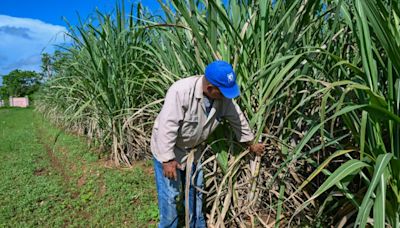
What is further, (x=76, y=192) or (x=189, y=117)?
(x=76, y=192)

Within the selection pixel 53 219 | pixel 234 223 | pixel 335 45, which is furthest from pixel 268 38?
pixel 53 219

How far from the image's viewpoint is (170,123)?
6.47ft

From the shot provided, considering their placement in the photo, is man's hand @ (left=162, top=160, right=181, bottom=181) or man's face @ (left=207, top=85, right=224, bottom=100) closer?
man's face @ (left=207, top=85, right=224, bottom=100)

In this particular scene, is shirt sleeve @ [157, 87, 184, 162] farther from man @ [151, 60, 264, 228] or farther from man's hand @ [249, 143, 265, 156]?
man's hand @ [249, 143, 265, 156]

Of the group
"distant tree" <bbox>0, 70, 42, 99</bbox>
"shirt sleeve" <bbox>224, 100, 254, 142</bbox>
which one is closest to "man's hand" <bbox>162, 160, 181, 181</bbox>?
"shirt sleeve" <bbox>224, 100, 254, 142</bbox>

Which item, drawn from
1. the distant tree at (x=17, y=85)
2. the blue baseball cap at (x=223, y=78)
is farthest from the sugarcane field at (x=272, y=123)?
the distant tree at (x=17, y=85)

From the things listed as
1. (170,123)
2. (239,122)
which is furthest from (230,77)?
(170,123)

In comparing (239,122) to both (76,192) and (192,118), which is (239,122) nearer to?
(192,118)

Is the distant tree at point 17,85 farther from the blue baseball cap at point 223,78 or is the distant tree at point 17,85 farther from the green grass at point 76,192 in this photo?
the blue baseball cap at point 223,78

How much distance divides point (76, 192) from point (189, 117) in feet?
6.46

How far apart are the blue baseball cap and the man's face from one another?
0.07 m

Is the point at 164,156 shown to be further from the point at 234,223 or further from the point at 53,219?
the point at 53,219

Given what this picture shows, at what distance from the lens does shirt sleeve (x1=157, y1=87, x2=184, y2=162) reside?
197cm

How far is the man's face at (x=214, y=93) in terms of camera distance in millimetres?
1904
